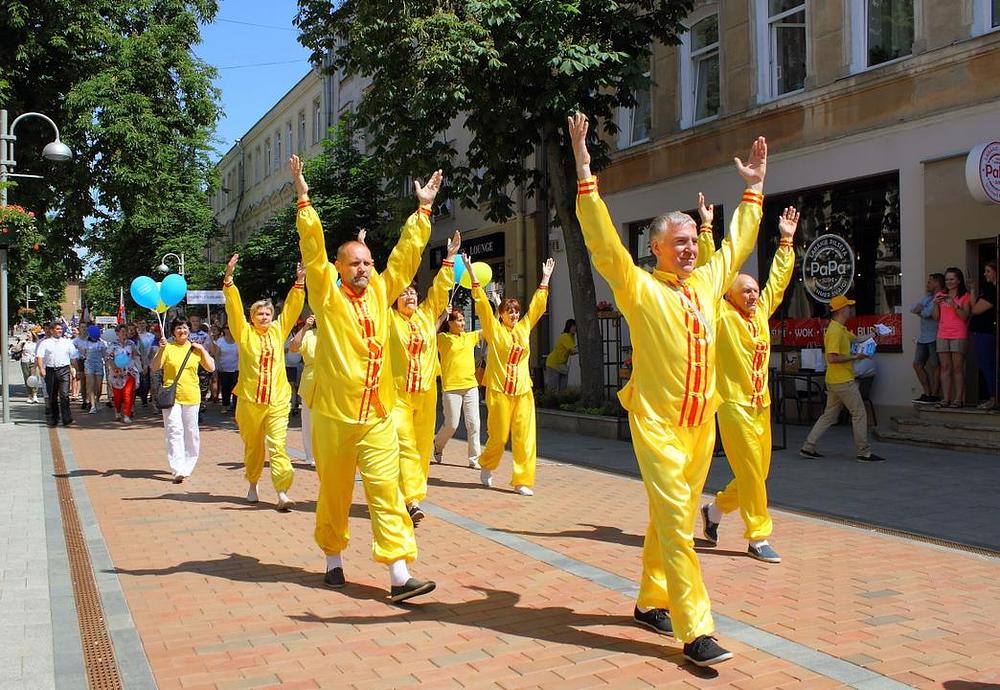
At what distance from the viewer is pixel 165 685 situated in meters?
4.35

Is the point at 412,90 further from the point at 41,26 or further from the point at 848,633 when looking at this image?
the point at 848,633

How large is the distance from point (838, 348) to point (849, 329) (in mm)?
3888

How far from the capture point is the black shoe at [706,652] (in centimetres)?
430

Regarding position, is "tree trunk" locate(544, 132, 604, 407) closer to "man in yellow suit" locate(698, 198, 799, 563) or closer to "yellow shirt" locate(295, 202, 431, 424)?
"man in yellow suit" locate(698, 198, 799, 563)

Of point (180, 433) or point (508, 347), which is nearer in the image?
point (508, 347)

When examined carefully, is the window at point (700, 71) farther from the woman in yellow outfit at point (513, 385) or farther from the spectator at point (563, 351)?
the woman in yellow outfit at point (513, 385)

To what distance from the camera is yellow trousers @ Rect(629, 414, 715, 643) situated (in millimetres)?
4395

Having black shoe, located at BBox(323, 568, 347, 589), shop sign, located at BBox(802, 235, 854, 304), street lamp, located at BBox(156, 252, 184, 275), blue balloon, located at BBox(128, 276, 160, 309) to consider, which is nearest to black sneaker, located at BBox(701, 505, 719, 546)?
black shoe, located at BBox(323, 568, 347, 589)

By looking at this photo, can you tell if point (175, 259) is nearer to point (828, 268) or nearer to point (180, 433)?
point (828, 268)

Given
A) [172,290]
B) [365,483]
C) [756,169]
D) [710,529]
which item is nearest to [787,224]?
[756,169]

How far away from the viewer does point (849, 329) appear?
49.3ft

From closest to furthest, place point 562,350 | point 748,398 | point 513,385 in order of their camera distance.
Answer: point 748,398, point 513,385, point 562,350

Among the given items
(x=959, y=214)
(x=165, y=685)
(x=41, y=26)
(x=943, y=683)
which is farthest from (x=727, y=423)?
(x=41, y=26)

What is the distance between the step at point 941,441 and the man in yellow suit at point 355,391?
872cm
